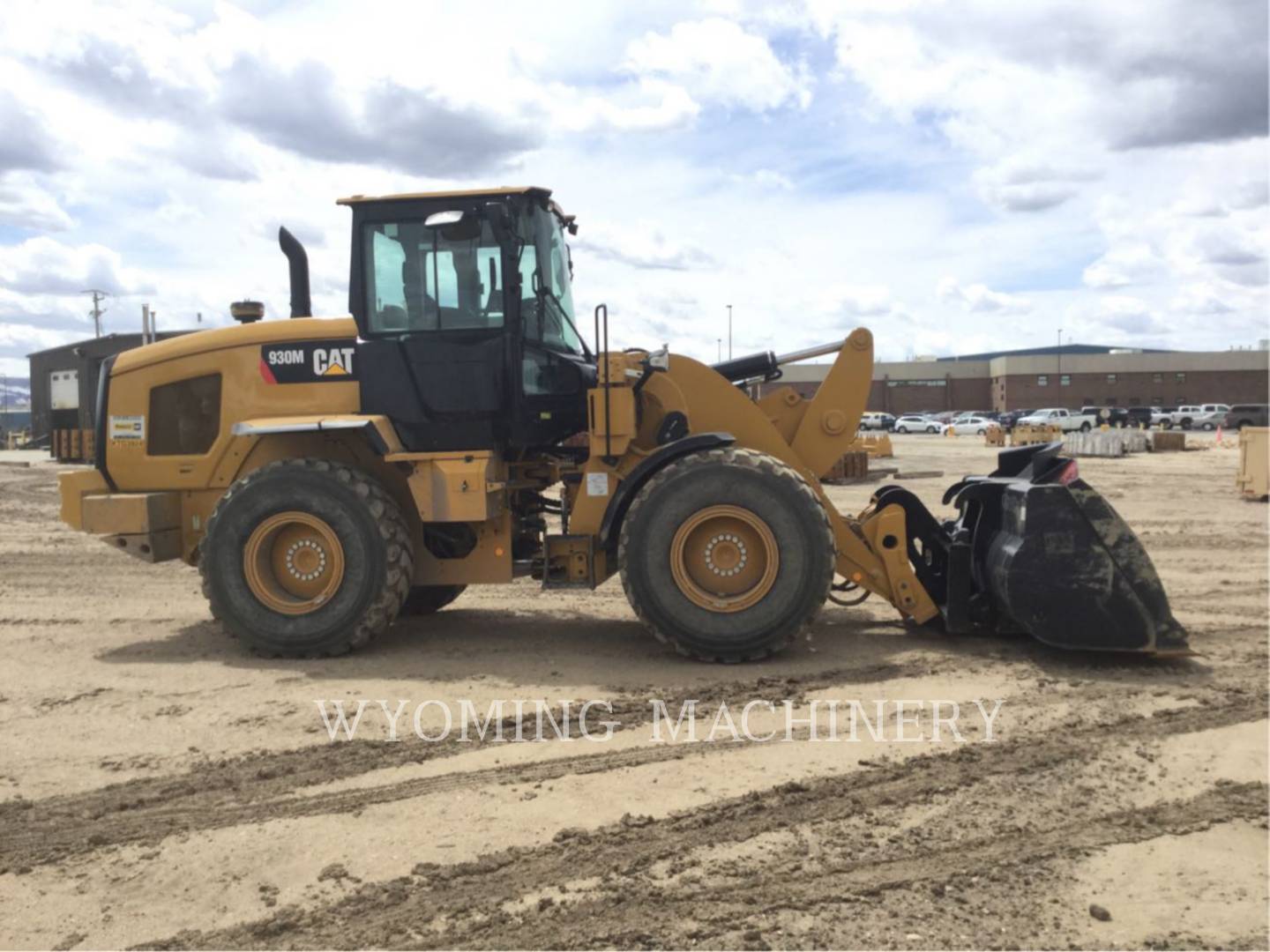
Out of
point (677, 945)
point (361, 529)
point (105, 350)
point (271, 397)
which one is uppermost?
point (105, 350)

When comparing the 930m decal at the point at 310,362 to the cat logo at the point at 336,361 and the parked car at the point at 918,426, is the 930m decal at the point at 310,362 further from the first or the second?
the parked car at the point at 918,426

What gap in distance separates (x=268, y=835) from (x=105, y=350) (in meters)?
40.6

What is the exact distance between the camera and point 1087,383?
78.8 metres

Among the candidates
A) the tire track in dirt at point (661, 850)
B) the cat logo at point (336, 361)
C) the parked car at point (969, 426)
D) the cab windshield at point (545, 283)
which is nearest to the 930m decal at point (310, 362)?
the cat logo at point (336, 361)

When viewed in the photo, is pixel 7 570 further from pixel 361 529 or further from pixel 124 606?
pixel 361 529

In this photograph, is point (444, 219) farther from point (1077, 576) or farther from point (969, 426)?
point (969, 426)

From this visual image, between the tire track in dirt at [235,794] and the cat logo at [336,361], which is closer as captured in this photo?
the tire track in dirt at [235,794]

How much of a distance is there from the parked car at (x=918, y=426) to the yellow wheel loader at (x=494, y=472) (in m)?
55.3

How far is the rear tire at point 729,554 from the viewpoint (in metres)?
6.31

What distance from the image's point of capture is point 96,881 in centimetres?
368

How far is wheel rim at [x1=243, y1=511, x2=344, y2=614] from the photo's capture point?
674cm

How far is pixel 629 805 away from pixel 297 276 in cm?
503

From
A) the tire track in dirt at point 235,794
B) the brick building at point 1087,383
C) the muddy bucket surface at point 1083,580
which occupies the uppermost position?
the brick building at point 1087,383

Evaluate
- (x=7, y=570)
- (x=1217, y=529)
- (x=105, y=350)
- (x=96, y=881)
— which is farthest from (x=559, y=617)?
(x=105, y=350)
